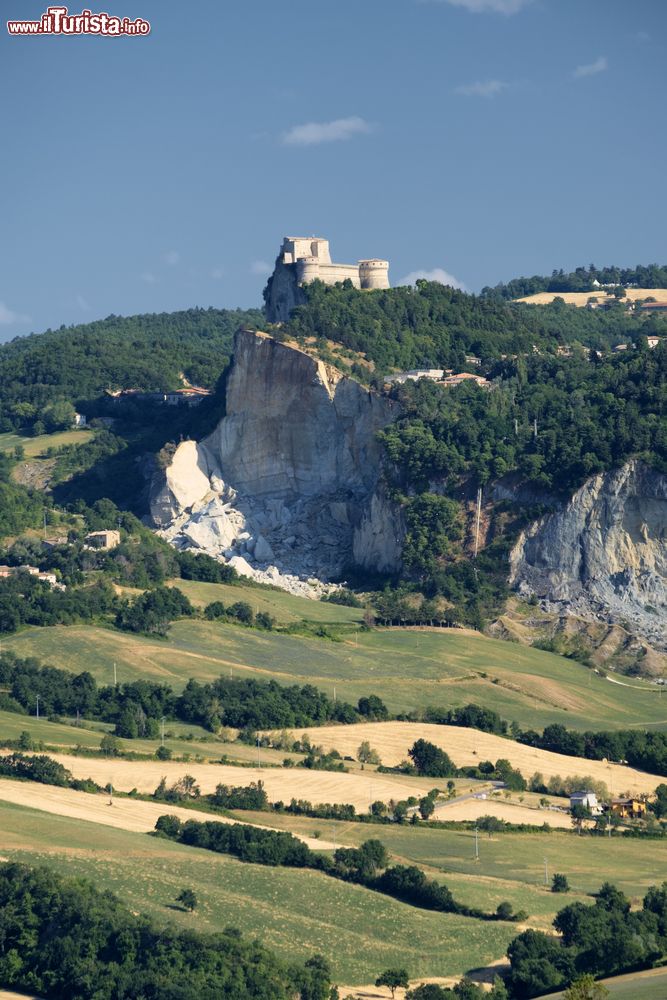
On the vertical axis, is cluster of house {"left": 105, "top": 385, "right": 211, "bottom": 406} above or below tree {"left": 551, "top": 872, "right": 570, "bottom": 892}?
above

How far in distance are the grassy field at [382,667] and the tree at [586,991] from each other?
120 feet

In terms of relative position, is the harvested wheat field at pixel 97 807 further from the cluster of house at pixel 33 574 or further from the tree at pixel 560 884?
the cluster of house at pixel 33 574

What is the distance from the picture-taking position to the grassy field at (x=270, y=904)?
59969 millimetres

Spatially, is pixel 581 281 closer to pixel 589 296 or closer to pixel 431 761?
pixel 589 296

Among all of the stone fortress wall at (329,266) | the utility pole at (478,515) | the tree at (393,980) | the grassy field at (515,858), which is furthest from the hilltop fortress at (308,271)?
the tree at (393,980)

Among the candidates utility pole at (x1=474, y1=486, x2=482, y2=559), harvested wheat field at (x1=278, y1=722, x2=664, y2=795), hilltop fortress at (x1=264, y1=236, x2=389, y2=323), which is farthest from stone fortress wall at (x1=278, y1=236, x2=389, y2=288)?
harvested wheat field at (x1=278, y1=722, x2=664, y2=795)

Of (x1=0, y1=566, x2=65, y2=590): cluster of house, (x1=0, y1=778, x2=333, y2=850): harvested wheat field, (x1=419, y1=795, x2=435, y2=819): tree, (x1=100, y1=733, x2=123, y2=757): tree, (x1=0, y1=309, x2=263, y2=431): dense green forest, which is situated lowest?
(x1=419, y1=795, x2=435, y2=819): tree

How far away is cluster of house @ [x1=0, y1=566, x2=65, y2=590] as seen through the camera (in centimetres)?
10306

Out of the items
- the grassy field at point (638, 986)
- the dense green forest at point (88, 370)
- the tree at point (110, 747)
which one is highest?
the dense green forest at point (88, 370)

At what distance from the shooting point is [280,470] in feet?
392

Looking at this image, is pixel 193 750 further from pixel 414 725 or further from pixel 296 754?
pixel 414 725

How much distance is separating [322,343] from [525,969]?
215 ft

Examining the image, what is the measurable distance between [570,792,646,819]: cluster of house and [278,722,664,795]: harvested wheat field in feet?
6.98

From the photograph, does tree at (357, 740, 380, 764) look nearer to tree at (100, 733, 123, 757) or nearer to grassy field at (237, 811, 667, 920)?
tree at (100, 733, 123, 757)
